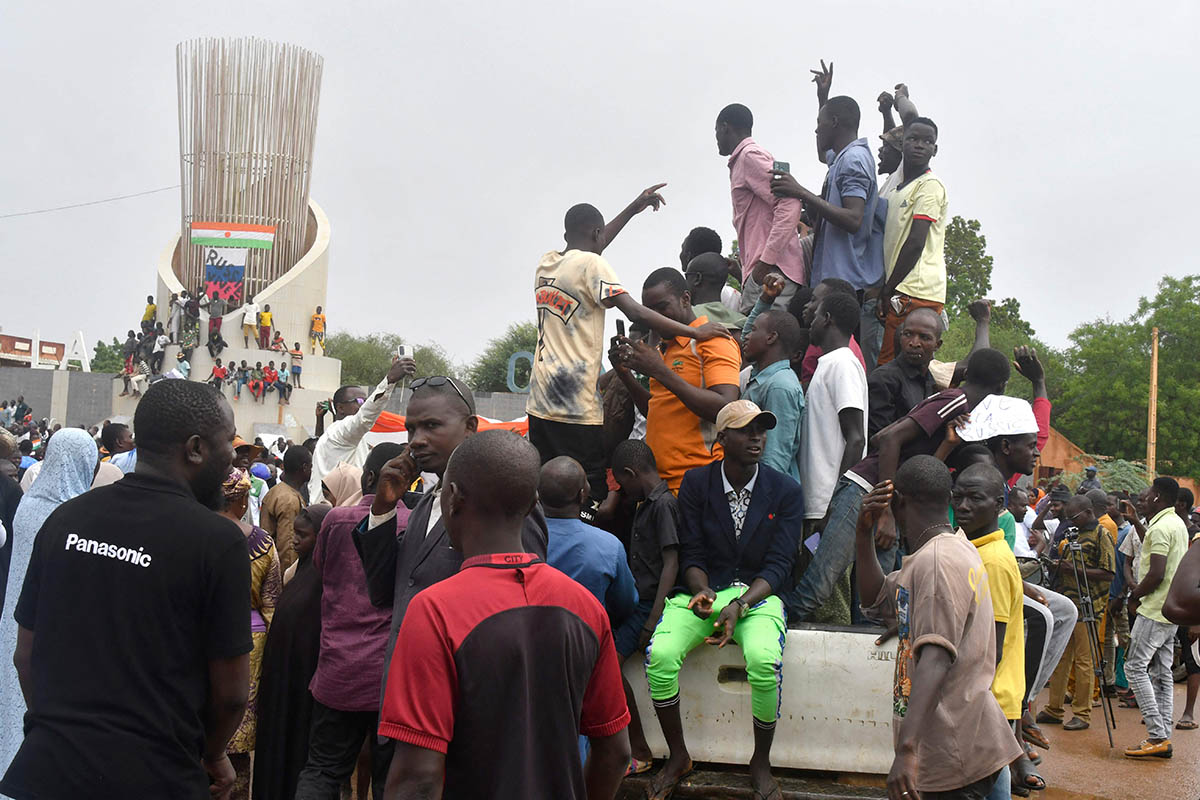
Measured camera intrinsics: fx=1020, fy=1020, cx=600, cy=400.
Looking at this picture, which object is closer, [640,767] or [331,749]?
[331,749]

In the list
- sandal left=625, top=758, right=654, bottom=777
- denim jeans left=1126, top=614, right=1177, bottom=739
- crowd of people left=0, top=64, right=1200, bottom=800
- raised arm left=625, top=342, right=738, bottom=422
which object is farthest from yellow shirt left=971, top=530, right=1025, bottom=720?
denim jeans left=1126, top=614, right=1177, bottom=739

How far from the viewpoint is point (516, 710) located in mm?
2475

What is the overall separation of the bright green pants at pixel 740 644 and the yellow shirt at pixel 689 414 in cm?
96

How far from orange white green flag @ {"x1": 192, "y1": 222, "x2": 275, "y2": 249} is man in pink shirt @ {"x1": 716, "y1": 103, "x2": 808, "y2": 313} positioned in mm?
43585

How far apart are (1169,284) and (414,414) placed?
5319 centimetres

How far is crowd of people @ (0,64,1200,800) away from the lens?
271 cm

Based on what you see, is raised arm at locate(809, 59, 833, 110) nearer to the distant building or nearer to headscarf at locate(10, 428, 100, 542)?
headscarf at locate(10, 428, 100, 542)

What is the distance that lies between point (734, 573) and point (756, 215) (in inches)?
127

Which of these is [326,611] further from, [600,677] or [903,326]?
[903,326]

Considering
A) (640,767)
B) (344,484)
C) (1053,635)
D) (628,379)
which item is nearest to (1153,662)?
(1053,635)

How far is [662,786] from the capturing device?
17.1ft

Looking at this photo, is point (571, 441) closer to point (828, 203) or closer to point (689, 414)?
point (689, 414)

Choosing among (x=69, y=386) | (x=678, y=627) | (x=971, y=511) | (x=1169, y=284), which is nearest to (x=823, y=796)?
(x=678, y=627)

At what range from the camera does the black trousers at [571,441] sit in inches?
242
